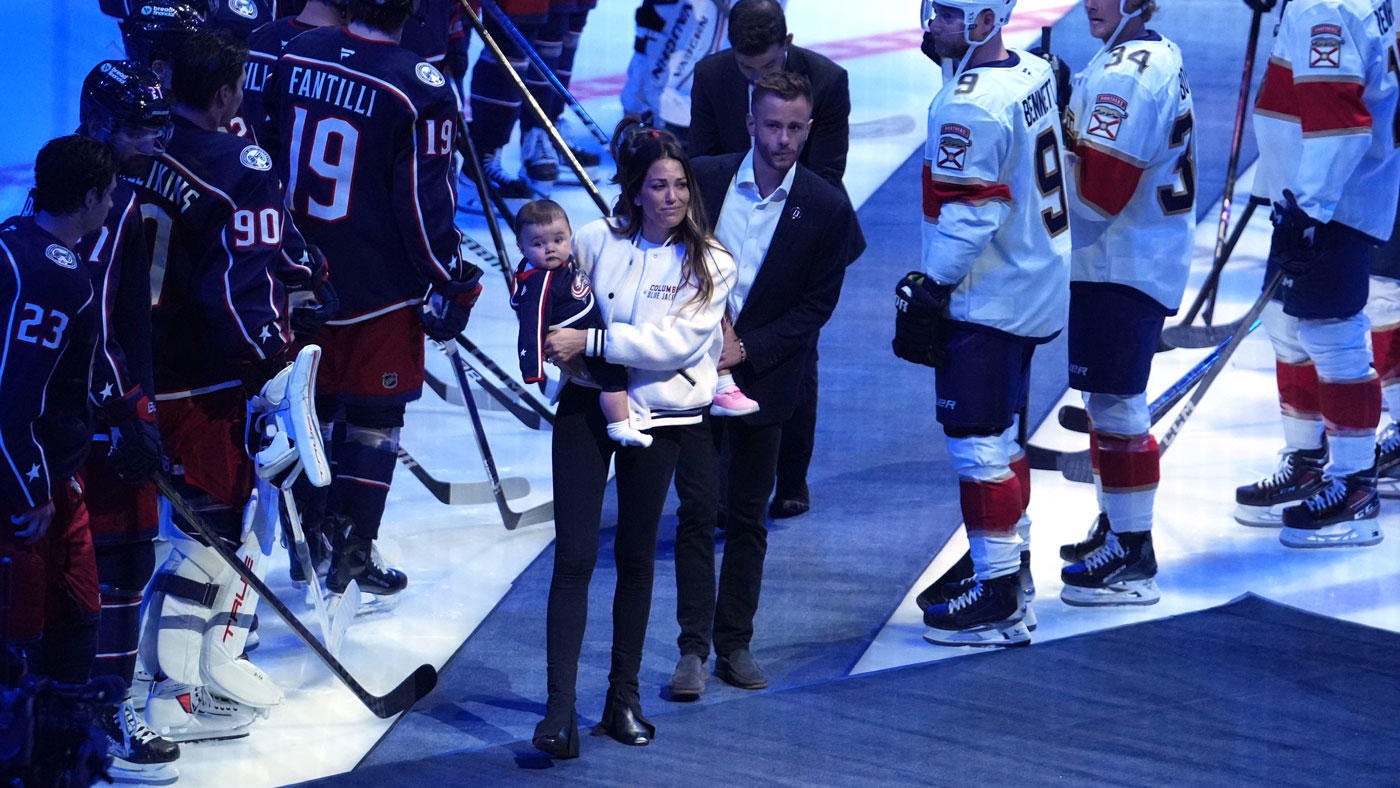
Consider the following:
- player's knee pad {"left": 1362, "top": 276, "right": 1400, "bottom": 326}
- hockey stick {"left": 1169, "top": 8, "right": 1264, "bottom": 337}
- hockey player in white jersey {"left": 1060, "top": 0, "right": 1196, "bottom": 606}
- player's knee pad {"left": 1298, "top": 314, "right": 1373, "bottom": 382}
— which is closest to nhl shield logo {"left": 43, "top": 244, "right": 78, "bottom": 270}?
hockey player in white jersey {"left": 1060, "top": 0, "right": 1196, "bottom": 606}

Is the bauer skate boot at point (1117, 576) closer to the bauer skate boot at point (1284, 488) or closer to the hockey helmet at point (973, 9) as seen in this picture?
the bauer skate boot at point (1284, 488)

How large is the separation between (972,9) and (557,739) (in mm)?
1648

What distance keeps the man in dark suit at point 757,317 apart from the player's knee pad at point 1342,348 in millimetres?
1535

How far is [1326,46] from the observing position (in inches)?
173

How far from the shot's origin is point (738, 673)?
3.71m

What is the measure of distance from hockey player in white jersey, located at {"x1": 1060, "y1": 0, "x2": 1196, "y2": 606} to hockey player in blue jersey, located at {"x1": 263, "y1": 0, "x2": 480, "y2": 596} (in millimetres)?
1372

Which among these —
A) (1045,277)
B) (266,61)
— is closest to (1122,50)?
(1045,277)

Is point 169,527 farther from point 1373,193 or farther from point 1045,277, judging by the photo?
point 1373,193

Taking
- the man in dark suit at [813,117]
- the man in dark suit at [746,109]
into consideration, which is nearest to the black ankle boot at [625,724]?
the man in dark suit at [813,117]

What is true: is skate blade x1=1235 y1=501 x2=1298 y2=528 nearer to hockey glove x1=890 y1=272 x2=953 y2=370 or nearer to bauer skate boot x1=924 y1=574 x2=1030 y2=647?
bauer skate boot x1=924 y1=574 x2=1030 y2=647

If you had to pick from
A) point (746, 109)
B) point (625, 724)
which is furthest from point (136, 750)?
point (746, 109)

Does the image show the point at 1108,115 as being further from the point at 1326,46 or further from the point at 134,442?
the point at 134,442

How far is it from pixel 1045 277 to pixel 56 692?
2120 mm

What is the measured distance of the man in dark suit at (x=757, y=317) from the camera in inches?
142
